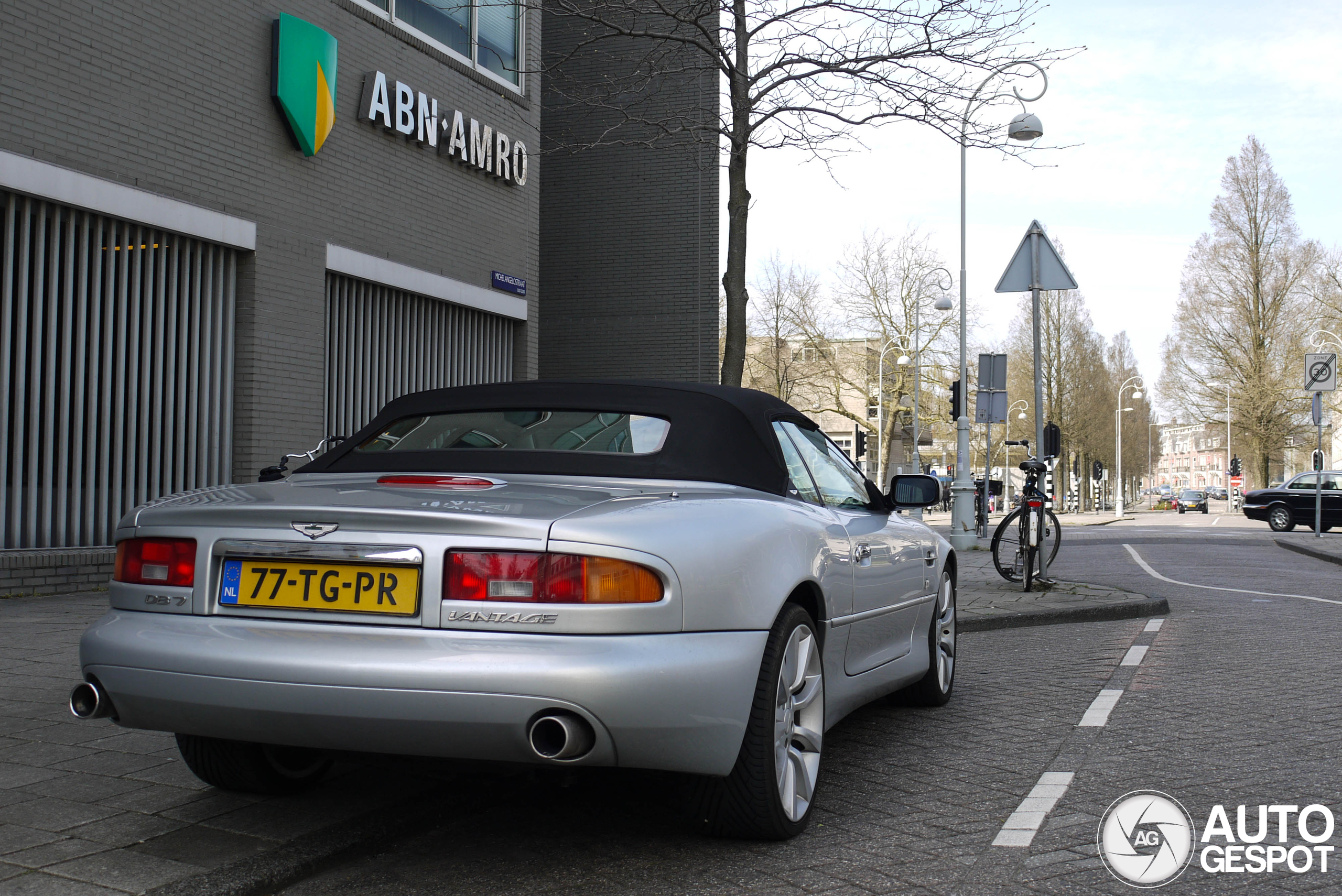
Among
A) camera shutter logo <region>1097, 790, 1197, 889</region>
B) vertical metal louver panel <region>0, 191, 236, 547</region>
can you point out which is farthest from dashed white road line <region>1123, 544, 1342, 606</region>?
vertical metal louver panel <region>0, 191, 236, 547</region>

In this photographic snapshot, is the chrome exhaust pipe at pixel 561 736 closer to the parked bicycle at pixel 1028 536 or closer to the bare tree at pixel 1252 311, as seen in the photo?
the parked bicycle at pixel 1028 536

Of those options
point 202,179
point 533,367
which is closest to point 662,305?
point 533,367

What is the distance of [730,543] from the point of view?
132 inches

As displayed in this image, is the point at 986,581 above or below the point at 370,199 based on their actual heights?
below

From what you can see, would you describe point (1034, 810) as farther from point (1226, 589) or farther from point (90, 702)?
point (1226, 589)

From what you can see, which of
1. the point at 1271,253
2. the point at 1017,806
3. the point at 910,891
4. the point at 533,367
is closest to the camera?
the point at 910,891

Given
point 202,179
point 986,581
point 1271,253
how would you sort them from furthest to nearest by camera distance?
point 1271,253 → point 986,581 → point 202,179

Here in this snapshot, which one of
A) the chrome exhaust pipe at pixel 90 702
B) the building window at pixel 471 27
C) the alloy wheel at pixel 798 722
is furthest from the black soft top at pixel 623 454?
the building window at pixel 471 27

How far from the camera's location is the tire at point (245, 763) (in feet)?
12.5

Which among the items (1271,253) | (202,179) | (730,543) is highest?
(1271,253)

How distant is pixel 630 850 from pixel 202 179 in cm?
882

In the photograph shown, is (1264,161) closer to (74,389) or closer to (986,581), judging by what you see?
(986,581)

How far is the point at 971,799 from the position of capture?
416 cm

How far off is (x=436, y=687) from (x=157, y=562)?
969mm
